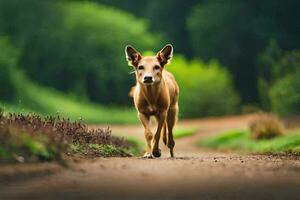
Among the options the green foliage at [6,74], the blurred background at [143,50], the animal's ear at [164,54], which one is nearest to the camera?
the animal's ear at [164,54]

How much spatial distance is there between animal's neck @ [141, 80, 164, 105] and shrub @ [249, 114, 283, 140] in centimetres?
1164

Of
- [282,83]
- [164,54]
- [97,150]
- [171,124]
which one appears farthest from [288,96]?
[97,150]

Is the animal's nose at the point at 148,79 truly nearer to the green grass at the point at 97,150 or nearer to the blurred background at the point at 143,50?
the green grass at the point at 97,150

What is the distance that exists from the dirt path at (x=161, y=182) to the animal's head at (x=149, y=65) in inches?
100

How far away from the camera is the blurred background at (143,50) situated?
147 ft

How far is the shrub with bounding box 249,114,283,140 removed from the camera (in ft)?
85.0

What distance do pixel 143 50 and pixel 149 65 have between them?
38.3 metres

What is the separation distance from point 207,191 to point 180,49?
53.7 m

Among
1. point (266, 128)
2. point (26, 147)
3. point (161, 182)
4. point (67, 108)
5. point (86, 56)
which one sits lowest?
point (161, 182)

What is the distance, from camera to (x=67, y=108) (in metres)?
46.0

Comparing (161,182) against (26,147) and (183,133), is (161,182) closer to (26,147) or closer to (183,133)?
(26,147)

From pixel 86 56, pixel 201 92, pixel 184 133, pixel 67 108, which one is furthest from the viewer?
pixel 86 56

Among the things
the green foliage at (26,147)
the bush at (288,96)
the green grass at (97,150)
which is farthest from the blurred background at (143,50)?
the green foliage at (26,147)

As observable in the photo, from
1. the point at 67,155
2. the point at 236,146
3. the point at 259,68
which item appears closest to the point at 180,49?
the point at 259,68
